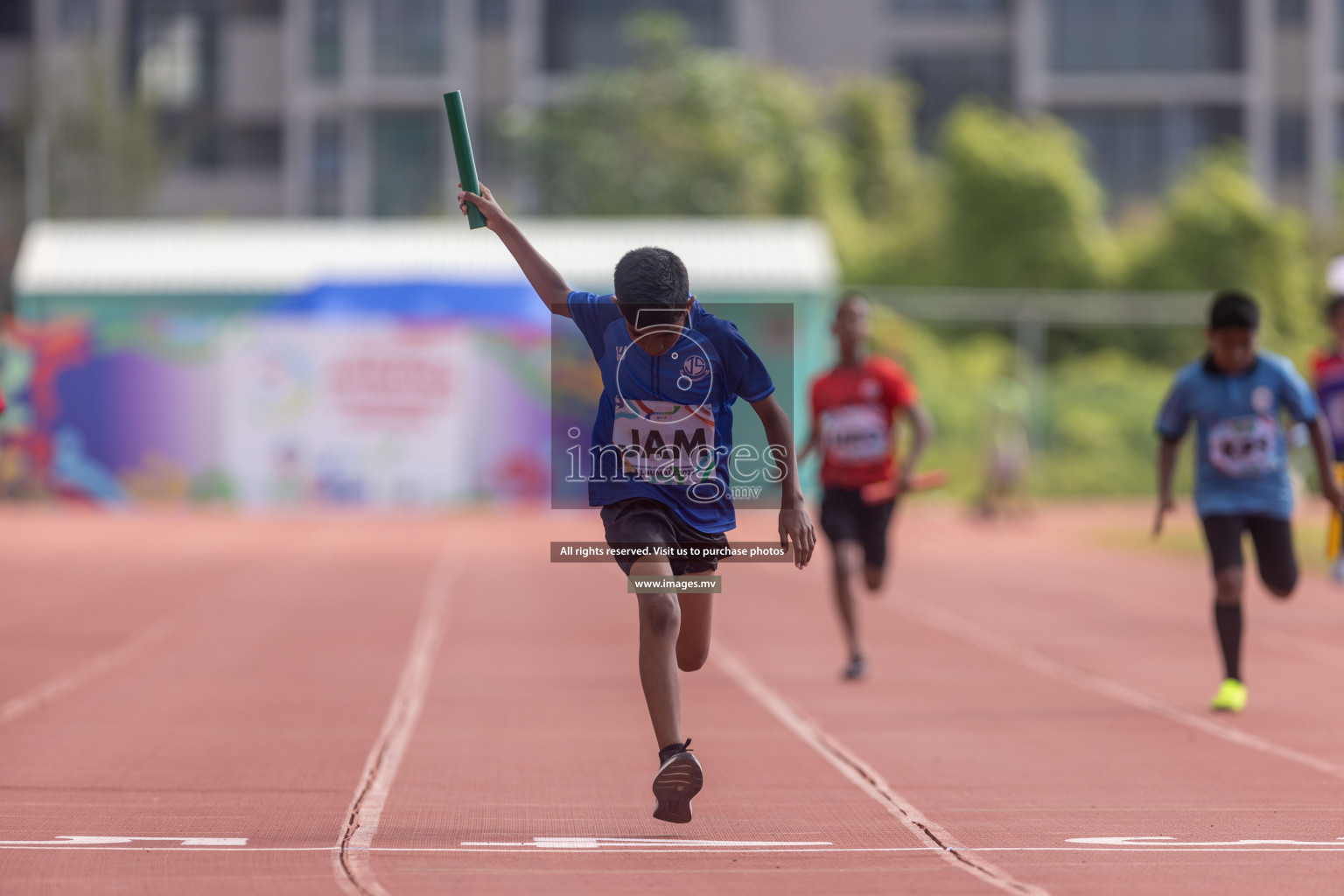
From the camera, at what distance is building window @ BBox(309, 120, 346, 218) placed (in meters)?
52.8

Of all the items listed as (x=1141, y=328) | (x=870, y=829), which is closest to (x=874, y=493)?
(x=870, y=829)

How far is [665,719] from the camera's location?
6.04 meters

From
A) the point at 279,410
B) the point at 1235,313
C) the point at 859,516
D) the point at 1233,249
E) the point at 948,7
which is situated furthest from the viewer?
the point at 948,7

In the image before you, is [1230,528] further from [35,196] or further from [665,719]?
[35,196]

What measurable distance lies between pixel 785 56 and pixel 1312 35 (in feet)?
44.9

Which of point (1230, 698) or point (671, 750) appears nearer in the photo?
point (671, 750)

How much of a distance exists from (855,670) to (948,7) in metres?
43.7

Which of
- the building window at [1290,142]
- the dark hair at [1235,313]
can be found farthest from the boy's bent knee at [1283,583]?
the building window at [1290,142]

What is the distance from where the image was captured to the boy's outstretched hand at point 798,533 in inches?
239

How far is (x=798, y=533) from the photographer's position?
6082 millimetres

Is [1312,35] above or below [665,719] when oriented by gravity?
above

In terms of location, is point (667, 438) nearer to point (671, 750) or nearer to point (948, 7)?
point (671, 750)

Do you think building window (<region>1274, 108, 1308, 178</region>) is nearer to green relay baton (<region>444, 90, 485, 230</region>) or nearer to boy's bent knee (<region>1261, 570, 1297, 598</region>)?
boy's bent knee (<region>1261, 570, 1297, 598</region>)

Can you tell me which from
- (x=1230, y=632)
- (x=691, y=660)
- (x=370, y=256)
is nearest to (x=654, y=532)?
(x=691, y=660)
